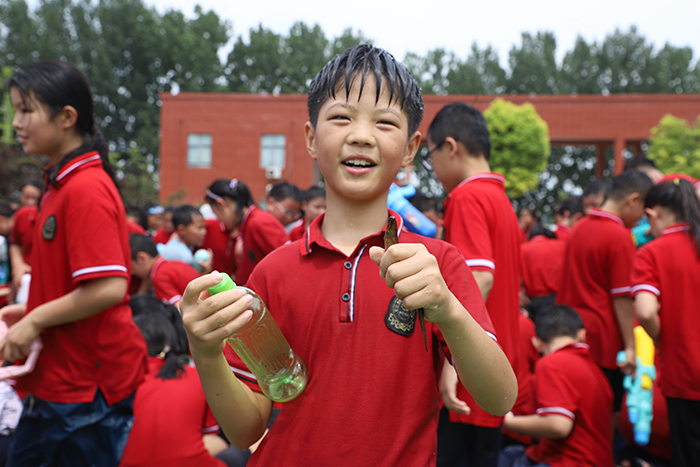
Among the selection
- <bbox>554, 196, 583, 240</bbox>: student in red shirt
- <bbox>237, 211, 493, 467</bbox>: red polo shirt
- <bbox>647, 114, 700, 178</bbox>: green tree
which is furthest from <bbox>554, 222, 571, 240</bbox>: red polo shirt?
<bbox>647, 114, 700, 178</bbox>: green tree

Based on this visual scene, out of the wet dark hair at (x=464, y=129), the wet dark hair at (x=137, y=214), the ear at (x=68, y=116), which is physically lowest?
the wet dark hair at (x=137, y=214)

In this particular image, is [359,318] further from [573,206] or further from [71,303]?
[573,206]

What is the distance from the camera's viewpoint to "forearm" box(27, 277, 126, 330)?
210 centimetres

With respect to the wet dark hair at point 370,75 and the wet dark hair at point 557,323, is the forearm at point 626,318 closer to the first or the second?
the wet dark hair at point 557,323

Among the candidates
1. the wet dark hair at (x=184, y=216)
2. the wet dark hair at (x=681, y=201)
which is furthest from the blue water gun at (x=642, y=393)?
the wet dark hair at (x=184, y=216)

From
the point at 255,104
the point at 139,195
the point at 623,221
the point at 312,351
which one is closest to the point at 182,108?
the point at 255,104

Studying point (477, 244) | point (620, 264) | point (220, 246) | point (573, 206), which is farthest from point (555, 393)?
point (573, 206)

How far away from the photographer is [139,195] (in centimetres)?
2053

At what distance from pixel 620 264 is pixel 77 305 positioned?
337 centimetres

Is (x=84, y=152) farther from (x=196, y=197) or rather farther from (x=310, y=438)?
(x=196, y=197)

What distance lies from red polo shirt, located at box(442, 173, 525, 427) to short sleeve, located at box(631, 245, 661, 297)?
937 mm

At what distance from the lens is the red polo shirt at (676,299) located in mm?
3084

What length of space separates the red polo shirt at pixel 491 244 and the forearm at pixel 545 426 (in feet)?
1.37

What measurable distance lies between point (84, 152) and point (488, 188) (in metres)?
1.85
